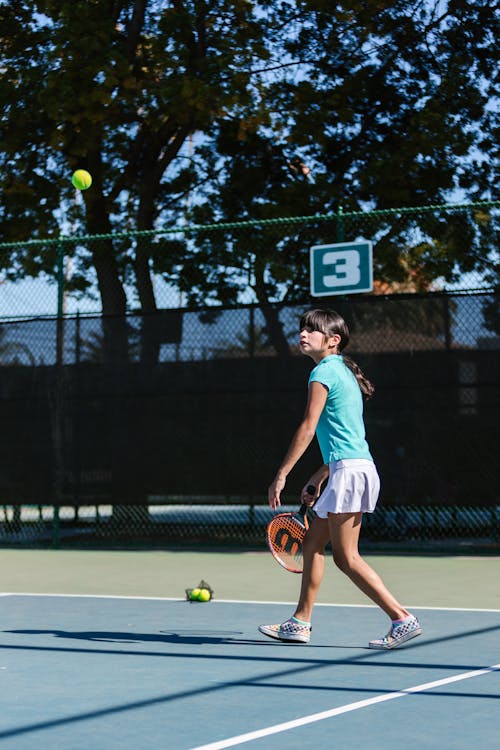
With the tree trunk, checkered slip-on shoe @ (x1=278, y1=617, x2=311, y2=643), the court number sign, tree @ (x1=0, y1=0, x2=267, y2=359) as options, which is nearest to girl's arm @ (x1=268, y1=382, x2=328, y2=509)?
checkered slip-on shoe @ (x1=278, y1=617, x2=311, y2=643)

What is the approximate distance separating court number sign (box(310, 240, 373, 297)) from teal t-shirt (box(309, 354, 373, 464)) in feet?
17.4

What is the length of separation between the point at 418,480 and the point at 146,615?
4359 millimetres

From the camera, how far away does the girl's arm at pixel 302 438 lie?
6.06 m

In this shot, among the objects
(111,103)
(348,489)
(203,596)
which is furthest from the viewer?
(111,103)

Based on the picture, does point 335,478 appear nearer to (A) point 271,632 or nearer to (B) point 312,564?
(B) point 312,564

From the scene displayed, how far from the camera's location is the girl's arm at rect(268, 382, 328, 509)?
19.9 ft

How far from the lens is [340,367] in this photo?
6.39m

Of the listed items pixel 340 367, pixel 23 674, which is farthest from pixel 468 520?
pixel 23 674

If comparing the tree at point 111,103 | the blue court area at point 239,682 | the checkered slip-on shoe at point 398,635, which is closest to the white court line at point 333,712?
the blue court area at point 239,682

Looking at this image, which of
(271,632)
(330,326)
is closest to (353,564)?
(271,632)

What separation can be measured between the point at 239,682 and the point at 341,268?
23.0ft

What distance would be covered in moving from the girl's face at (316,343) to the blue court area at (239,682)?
1517mm

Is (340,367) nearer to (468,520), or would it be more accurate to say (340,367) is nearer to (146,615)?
(146,615)

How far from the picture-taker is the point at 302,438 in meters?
6.10
